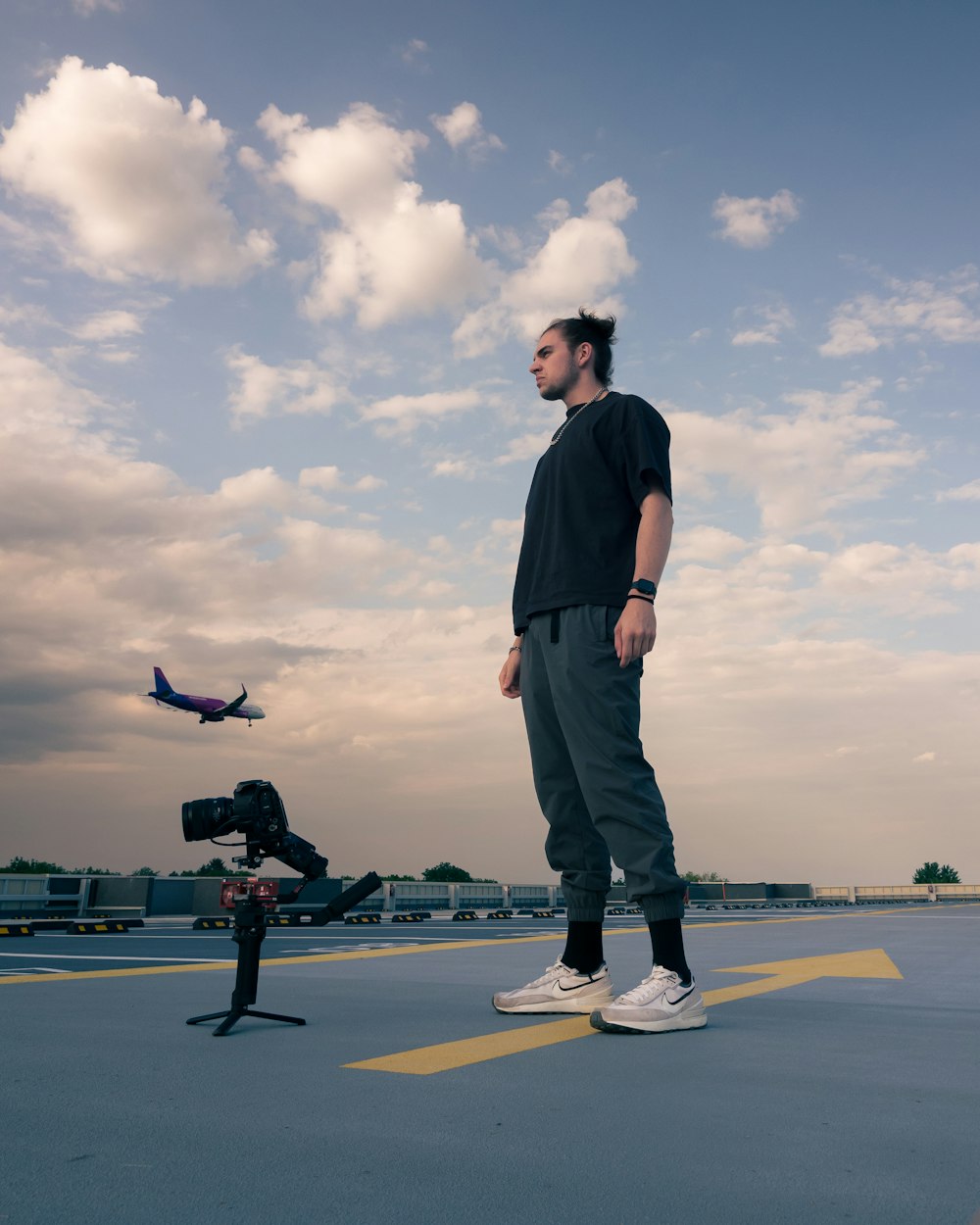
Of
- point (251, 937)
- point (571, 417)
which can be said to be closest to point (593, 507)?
point (571, 417)

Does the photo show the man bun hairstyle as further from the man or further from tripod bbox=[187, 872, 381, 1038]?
tripod bbox=[187, 872, 381, 1038]

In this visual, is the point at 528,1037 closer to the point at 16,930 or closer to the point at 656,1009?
the point at 656,1009

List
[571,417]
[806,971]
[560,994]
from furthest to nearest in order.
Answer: [806,971]
[571,417]
[560,994]

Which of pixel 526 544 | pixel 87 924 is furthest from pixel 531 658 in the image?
pixel 87 924

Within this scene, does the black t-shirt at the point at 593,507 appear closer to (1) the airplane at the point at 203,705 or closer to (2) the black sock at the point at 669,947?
(2) the black sock at the point at 669,947

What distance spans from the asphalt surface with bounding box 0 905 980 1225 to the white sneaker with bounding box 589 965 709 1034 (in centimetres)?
7

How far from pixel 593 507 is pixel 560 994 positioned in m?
1.74

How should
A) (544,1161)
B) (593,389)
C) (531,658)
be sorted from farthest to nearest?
(593,389) < (531,658) < (544,1161)

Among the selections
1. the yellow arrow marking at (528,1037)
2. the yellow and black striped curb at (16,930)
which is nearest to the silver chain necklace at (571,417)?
the yellow arrow marking at (528,1037)

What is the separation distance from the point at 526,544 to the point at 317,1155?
255 centimetres

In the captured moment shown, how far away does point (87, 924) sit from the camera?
36.1 feet

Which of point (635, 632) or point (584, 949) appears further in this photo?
point (584, 949)

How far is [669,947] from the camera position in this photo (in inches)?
120

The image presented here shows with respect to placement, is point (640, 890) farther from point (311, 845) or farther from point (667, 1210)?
point (667, 1210)
